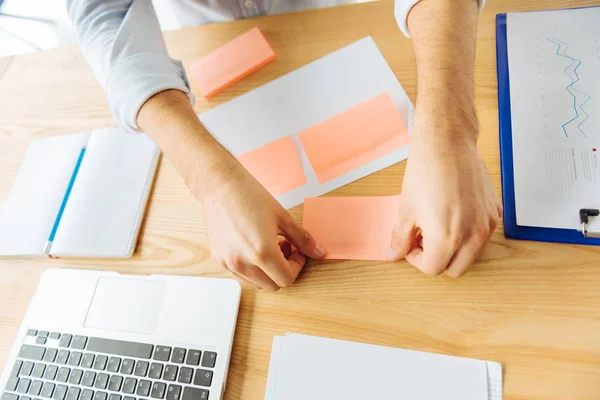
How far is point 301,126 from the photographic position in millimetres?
651

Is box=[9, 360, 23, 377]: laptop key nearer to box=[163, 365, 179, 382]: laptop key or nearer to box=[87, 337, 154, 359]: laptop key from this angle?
box=[87, 337, 154, 359]: laptop key

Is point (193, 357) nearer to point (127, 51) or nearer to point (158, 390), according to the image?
point (158, 390)

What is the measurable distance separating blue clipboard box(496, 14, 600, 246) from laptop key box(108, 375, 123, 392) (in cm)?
49

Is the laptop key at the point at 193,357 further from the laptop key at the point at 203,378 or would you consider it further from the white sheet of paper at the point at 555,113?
the white sheet of paper at the point at 555,113

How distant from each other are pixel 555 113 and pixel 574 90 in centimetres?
5

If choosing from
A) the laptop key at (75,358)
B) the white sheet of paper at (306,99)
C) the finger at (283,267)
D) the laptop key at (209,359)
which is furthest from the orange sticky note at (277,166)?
the laptop key at (75,358)

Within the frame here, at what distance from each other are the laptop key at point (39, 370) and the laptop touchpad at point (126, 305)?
0.07 meters

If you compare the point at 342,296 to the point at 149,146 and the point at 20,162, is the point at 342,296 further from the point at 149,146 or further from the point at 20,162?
the point at 20,162

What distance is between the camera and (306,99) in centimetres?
67

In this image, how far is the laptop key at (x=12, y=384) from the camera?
1.79 feet

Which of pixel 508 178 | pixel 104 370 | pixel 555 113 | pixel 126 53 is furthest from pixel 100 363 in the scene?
pixel 555 113

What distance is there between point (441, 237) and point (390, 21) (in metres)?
0.41

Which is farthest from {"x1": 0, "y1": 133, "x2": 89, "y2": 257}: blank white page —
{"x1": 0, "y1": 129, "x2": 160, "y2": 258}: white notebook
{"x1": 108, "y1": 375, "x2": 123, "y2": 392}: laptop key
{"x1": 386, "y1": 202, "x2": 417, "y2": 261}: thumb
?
{"x1": 386, "y1": 202, "x2": 417, "y2": 261}: thumb

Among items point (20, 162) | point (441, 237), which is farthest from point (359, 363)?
point (20, 162)
